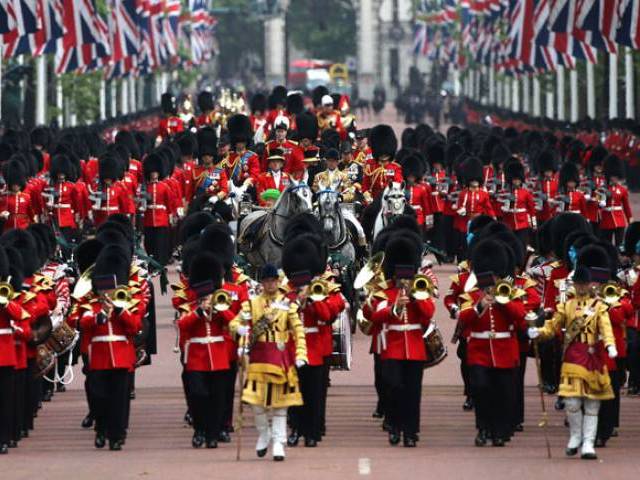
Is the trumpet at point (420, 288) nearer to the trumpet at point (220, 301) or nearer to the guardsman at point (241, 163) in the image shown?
the trumpet at point (220, 301)

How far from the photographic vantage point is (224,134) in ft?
112

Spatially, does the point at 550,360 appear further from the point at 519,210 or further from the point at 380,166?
the point at 519,210

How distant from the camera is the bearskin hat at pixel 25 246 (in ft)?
56.1

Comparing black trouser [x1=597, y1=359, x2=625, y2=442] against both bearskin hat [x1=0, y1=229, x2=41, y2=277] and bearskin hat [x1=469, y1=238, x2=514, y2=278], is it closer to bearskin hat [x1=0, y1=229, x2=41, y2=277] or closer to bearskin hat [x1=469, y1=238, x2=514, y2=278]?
bearskin hat [x1=469, y1=238, x2=514, y2=278]

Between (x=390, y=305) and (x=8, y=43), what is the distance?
25.0 m

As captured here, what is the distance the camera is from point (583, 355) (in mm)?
15672

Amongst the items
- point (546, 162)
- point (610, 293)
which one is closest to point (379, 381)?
point (610, 293)

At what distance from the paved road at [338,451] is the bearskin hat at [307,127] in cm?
974

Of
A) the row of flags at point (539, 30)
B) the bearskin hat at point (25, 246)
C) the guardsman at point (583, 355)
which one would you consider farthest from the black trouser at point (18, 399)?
the row of flags at point (539, 30)

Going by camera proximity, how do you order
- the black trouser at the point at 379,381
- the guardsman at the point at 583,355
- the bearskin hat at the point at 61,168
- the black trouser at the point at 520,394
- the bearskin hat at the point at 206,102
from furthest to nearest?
the bearskin hat at the point at 206,102
the bearskin hat at the point at 61,168
the black trouser at the point at 520,394
the black trouser at the point at 379,381
the guardsman at the point at 583,355

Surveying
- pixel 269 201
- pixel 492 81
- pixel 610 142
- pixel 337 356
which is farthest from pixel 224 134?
pixel 492 81

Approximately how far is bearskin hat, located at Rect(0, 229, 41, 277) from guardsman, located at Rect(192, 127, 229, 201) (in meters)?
6.22

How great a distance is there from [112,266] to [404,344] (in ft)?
6.45

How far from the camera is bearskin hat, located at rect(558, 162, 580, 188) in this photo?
1135 inches
